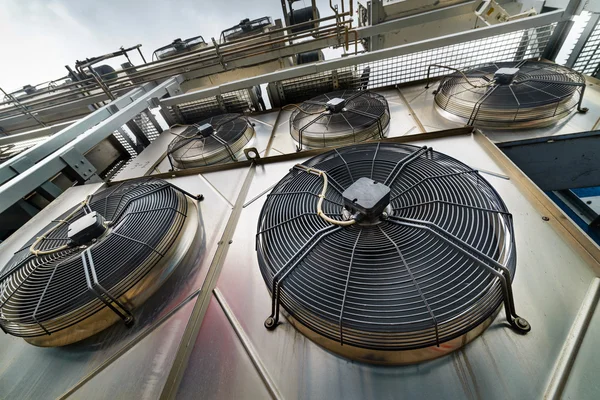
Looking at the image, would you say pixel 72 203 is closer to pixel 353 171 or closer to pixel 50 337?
pixel 50 337

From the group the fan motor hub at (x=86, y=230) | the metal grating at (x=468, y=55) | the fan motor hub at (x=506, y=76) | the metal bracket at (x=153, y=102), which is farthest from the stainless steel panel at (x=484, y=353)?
the metal bracket at (x=153, y=102)

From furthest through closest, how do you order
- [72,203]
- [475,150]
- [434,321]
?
[72,203] < [475,150] < [434,321]

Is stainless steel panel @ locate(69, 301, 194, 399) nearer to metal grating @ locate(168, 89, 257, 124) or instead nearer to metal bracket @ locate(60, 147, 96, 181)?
metal bracket @ locate(60, 147, 96, 181)

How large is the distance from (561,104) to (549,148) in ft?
1.41

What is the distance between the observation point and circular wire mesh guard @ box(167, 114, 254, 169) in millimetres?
2686

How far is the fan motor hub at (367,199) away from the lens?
3.42 feet

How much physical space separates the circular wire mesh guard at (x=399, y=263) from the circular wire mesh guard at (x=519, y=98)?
1190 millimetres

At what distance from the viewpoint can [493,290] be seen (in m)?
0.91

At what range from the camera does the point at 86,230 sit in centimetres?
142

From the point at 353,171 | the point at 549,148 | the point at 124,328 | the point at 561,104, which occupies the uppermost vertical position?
the point at 353,171

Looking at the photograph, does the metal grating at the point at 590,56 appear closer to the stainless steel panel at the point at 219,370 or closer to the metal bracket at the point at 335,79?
the metal bracket at the point at 335,79

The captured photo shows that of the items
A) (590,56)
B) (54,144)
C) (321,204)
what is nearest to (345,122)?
(321,204)

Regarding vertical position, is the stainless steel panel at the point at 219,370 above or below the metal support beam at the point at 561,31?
below

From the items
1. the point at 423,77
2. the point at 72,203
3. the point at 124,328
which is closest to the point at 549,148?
the point at 423,77
